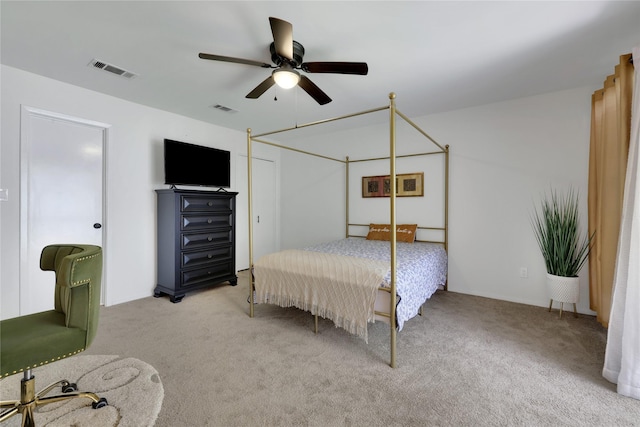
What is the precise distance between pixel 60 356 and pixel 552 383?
300cm

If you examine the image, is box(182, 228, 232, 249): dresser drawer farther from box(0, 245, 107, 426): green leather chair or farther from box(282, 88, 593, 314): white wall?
box(282, 88, 593, 314): white wall

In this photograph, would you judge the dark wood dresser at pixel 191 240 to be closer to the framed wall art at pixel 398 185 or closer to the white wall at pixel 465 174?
the white wall at pixel 465 174

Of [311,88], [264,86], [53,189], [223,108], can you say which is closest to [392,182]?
[311,88]

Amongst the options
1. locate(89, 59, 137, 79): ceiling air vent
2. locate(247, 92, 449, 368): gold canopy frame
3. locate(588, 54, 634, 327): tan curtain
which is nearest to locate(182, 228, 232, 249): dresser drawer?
locate(247, 92, 449, 368): gold canopy frame

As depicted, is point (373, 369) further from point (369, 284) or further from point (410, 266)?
point (410, 266)

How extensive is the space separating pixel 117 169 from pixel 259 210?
2411 millimetres

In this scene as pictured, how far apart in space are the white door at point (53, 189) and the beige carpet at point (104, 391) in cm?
133

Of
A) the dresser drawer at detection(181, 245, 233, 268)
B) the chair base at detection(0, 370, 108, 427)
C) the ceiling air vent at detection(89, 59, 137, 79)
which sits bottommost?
the chair base at detection(0, 370, 108, 427)

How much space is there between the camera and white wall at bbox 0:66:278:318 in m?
2.68

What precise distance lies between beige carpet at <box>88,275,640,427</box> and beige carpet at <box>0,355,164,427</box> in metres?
0.08

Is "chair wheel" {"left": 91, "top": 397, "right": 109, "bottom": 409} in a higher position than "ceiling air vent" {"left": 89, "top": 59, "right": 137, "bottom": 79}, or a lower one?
lower

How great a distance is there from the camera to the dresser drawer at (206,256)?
3635 millimetres

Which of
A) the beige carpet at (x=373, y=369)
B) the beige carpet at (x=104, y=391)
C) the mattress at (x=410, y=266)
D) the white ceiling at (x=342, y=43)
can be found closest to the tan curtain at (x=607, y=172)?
the white ceiling at (x=342, y=43)

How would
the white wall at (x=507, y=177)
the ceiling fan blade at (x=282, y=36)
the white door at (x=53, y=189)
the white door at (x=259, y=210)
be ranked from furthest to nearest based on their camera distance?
1. the white door at (x=259, y=210)
2. the white wall at (x=507, y=177)
3. the white door at (x=53, y=189)
4. the ceiling fan blade at (x=282, y=36)
